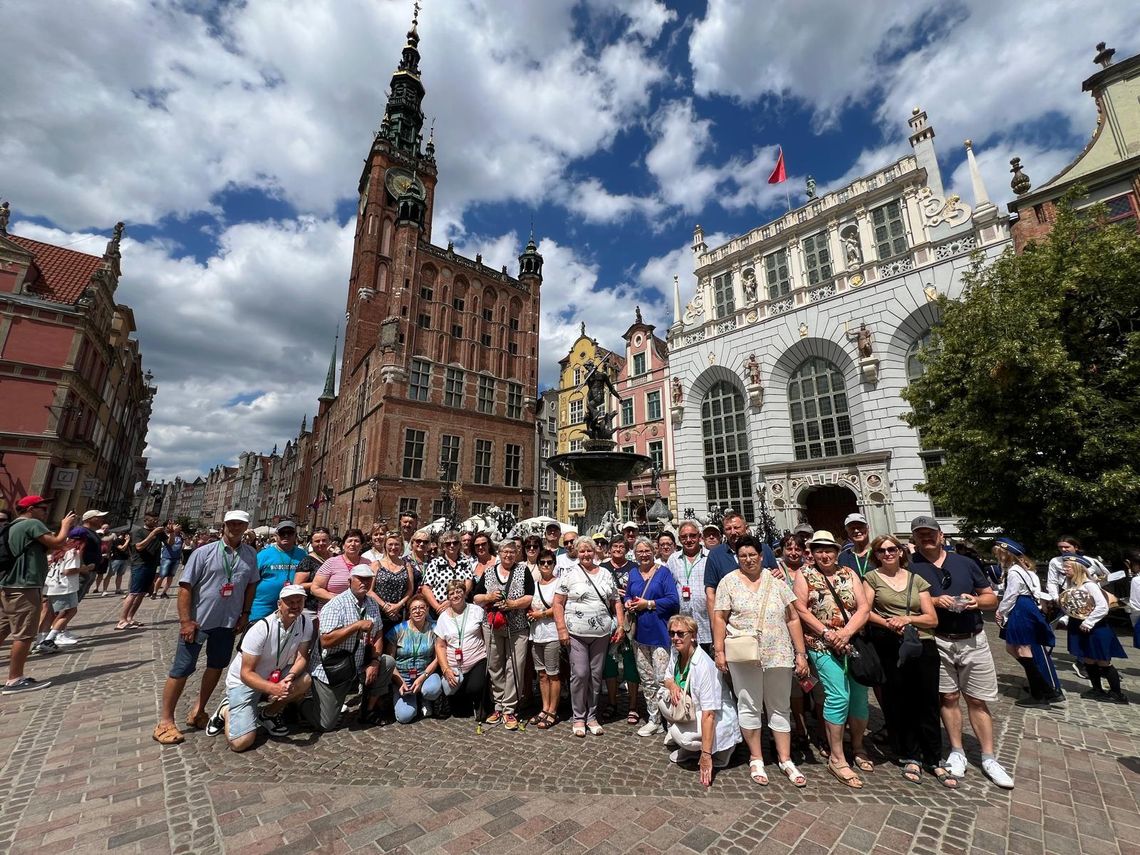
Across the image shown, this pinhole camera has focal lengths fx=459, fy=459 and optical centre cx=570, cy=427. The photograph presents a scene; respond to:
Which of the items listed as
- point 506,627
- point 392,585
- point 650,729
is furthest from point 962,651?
point 392,585

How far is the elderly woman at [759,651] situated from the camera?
3.64 meters

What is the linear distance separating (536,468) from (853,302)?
21.5 meters

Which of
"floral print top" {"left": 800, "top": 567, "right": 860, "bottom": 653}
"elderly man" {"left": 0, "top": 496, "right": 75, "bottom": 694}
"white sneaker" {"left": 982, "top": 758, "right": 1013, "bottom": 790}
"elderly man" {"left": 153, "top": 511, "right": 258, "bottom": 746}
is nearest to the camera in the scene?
"white sneaker" {"left": 982, "top": 758, "right": 1013, "bottom": 790}

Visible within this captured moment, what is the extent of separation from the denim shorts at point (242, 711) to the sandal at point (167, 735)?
0.45 m

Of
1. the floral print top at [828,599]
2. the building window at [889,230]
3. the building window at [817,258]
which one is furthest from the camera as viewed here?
the building window at [817,258]

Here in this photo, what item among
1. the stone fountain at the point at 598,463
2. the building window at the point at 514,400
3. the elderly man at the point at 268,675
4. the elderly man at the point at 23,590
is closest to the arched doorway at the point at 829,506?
the stone fountain at the point at 598,463

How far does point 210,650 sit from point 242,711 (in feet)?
2.58

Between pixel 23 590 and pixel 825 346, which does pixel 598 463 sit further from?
pixel 825 346

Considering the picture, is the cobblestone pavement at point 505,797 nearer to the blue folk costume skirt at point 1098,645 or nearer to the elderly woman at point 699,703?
the elderly woman at point 699,703

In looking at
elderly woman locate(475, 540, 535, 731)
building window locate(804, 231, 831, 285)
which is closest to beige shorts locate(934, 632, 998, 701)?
elderly woman locate(475, 540, 535, 731)

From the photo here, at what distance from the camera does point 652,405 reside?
29.0 meters

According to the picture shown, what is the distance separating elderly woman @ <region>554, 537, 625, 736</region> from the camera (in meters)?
4.51

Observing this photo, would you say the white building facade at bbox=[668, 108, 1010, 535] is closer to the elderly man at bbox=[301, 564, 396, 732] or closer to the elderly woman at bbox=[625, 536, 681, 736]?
the elderly woman at bbox=[625, 536, 681, 736]

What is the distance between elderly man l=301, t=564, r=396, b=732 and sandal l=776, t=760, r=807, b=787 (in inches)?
147
